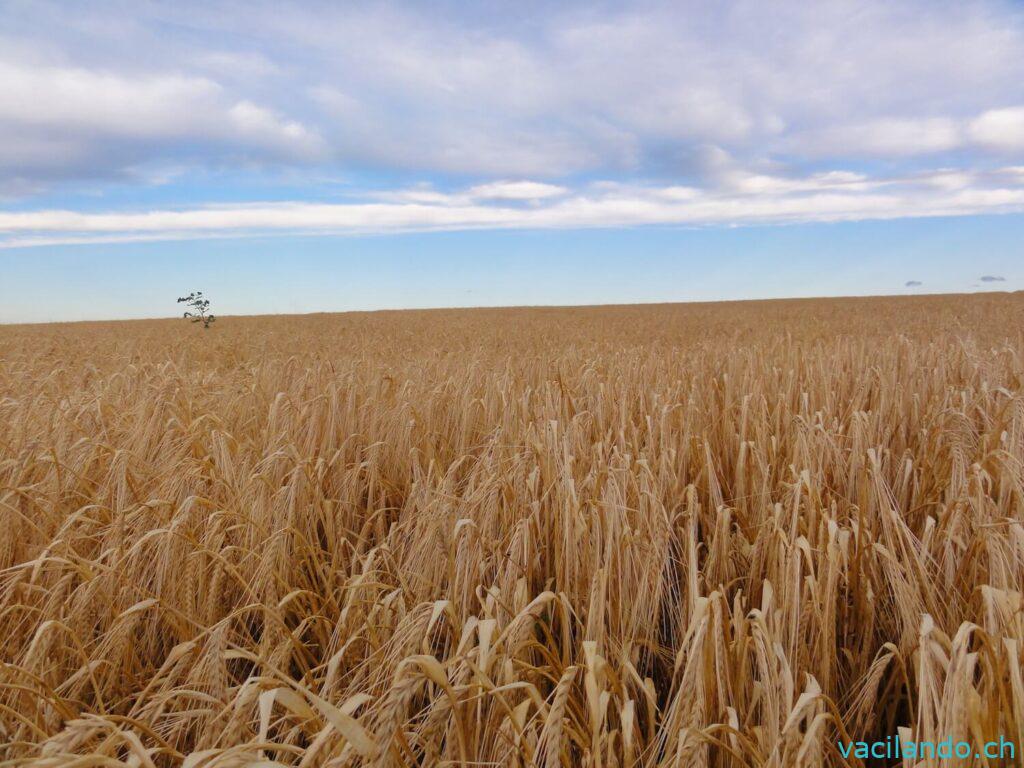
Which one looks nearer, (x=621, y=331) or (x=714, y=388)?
(x=714, y=388)

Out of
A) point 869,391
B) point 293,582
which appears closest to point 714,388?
point 869,391

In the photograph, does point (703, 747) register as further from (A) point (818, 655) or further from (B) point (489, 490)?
(B) point (489, 490)

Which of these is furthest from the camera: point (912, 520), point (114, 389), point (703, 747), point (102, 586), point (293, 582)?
point (114, 389)

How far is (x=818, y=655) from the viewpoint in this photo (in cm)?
161

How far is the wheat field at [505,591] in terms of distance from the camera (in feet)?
3.79

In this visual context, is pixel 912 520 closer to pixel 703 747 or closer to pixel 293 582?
pixel 703 747

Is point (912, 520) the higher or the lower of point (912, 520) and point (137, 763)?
the lower

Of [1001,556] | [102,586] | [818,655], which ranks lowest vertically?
[818,655]

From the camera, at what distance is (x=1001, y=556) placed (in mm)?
1436

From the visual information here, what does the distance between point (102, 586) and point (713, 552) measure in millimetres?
1799

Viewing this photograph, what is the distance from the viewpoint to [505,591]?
5.60 ft

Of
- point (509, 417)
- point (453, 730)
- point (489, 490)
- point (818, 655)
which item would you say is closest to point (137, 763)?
point (453, 730)

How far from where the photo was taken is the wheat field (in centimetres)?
115

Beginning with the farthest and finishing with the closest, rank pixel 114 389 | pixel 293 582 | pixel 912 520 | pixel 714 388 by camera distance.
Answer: pixel 114 389 → pixel 714 388 → pixel 912 520 → pixel 293 582
